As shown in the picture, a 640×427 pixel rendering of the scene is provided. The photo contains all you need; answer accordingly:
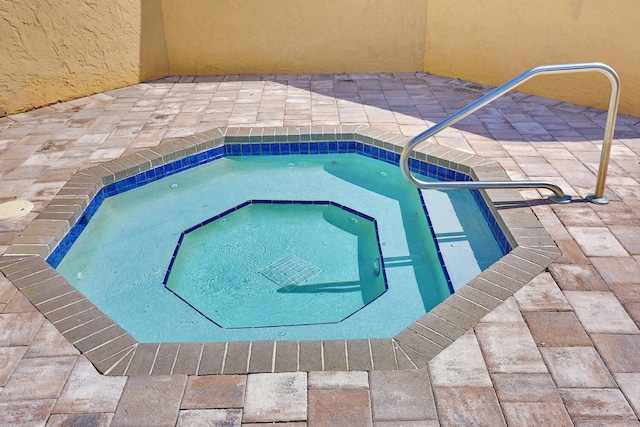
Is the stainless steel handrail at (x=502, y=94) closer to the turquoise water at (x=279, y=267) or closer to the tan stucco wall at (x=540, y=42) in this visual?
the turquoise water at (x=279, y=267)

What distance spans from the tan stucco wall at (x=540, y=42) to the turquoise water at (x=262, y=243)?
8.94 ft

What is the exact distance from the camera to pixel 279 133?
20.9ft

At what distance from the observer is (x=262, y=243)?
507 cm

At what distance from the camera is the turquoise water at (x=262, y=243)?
4.07m

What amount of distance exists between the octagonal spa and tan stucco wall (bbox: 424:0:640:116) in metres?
2.42

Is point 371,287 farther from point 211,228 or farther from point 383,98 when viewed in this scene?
point 383,98

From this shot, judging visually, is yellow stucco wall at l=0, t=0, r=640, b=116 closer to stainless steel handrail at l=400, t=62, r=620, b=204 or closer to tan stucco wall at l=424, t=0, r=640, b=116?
tan stucco wall at l=424, t=0, r=640, b=116

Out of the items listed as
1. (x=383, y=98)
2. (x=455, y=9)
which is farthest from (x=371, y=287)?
(x=455, y=9)

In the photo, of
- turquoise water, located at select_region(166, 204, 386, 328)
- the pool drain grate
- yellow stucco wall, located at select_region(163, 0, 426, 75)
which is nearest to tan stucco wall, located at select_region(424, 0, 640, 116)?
yellow stucco wall, located at select_region(163, 0, 426, 75)

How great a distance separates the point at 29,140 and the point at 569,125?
5969 mm

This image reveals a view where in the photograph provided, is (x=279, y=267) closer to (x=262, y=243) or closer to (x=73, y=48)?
(x=262, y=243)

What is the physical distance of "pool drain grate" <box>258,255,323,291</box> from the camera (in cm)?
457

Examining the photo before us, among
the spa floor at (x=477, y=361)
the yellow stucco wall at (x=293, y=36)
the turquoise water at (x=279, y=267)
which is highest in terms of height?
the yellow stucco wall at (x=293, y=36)

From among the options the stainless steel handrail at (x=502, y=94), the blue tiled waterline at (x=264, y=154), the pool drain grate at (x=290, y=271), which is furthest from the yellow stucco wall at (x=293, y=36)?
the pool drain grate at (x=290, y=271)
